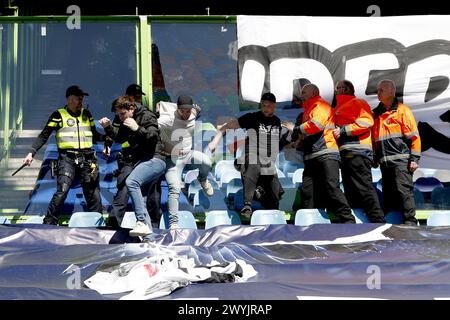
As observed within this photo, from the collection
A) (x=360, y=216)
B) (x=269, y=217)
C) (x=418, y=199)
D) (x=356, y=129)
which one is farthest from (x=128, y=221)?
(x=418, y=199)

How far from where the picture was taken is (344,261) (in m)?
7.01

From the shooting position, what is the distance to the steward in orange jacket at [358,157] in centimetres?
820

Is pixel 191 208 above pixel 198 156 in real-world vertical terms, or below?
below

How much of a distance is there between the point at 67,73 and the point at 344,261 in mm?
3565

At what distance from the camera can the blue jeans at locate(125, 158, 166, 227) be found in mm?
7375

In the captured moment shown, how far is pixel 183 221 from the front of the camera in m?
8.05

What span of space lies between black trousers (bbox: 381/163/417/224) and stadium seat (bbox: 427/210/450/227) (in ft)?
0.80

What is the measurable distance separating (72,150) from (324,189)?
8.33 ft

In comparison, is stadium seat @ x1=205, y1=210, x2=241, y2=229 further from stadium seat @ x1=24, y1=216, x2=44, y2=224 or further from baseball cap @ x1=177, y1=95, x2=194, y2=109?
stadium seat @ x1=24, y1=216, x2=44, y2=224

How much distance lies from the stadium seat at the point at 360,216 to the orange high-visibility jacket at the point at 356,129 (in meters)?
0.56

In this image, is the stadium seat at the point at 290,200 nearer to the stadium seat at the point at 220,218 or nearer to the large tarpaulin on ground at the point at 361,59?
the stadium seat at the point at 220,218

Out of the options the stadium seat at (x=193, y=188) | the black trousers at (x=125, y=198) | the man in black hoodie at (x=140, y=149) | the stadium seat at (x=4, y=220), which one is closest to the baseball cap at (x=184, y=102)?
the man in black hoodie at (x=140, y=149)
